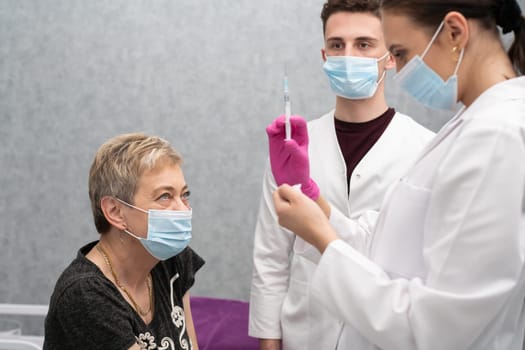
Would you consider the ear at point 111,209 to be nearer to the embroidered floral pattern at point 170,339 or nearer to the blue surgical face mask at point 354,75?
the embroidered floral pattern at point 170,339

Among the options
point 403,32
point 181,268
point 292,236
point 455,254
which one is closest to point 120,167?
point 181,268

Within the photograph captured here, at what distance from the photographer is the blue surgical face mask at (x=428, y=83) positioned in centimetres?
113

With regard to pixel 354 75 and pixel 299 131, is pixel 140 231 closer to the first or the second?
pixel 299 131

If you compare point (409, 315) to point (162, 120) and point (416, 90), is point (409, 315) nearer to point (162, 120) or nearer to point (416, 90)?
point (416, 90)

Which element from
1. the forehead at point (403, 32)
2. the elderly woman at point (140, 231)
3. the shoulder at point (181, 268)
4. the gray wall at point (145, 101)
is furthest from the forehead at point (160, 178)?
the gray wall at point (145, 101)

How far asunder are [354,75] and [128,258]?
90 centimetres

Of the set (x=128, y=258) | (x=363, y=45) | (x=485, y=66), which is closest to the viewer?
(x=485, y=66)

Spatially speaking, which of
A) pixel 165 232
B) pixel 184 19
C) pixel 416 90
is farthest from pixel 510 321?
pixel 184 19

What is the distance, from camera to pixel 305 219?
1.20 meters

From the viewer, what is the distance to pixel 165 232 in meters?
1.68

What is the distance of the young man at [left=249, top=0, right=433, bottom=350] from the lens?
1.88m

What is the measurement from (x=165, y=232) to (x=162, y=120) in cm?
155

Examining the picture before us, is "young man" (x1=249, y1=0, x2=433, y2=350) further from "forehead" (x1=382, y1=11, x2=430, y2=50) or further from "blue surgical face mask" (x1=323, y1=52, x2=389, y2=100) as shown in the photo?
"forehead" (x1=382, y1=11, x2=430, y2=50)

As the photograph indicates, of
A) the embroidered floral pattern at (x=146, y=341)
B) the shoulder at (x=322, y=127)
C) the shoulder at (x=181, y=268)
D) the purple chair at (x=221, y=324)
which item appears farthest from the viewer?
the purple chair at (x=221, y=324)
